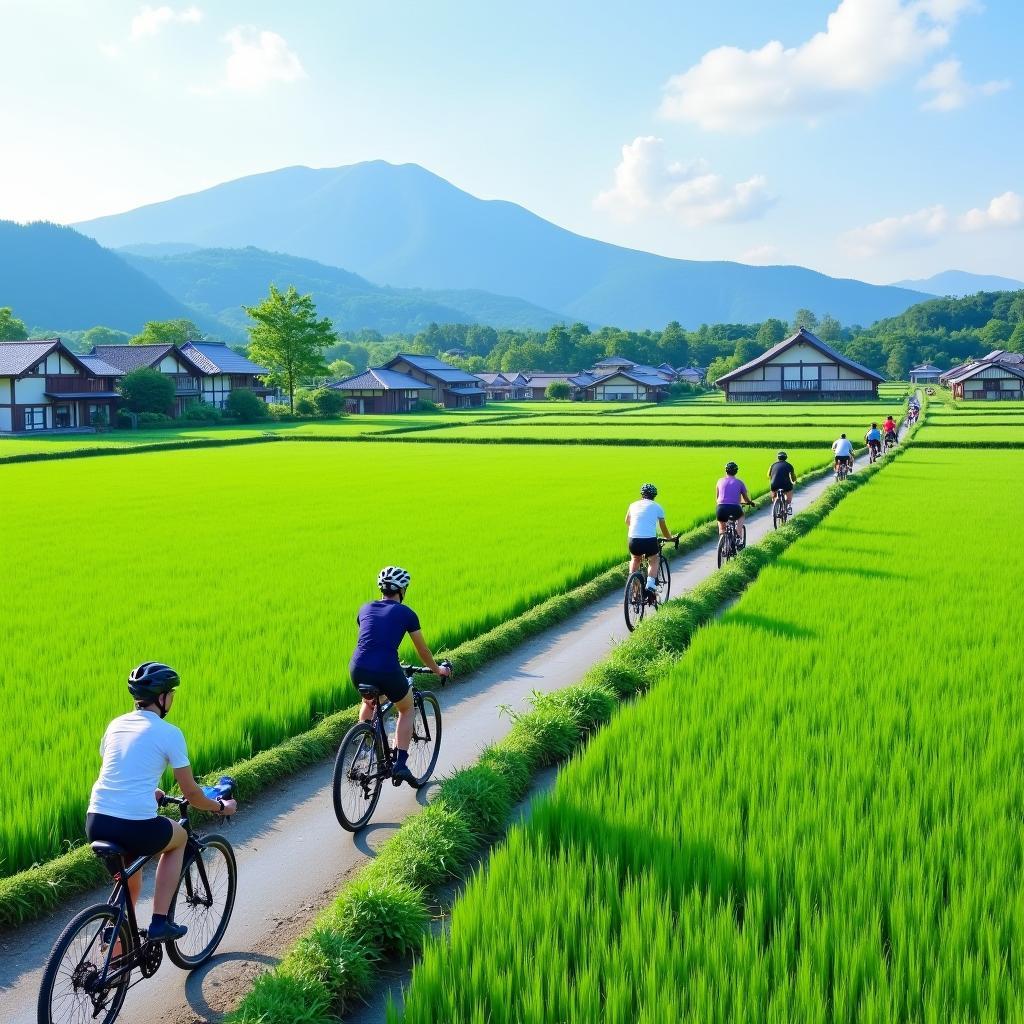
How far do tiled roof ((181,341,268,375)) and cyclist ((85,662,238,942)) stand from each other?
69713 mm

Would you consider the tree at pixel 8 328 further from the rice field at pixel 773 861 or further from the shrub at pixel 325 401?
the rice field at pixel 773 861

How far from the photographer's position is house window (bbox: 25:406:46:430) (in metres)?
54.4

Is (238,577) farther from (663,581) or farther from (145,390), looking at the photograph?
(145,390)

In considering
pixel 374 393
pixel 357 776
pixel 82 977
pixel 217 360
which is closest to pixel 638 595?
pixel 357 776

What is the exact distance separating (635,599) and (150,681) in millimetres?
8201

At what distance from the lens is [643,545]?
1181 centimetres

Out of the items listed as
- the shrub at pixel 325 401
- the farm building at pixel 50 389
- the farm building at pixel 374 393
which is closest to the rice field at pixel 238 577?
the farm building at pixel 50 389

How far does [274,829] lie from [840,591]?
341 inches

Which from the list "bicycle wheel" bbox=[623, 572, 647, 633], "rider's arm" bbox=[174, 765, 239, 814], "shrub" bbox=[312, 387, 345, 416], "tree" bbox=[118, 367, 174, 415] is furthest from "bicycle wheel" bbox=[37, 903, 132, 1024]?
"shrub" bbox=[312, 387, 345, 416]

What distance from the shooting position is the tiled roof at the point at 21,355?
52.5 metres

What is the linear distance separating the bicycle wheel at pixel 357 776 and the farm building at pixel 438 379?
88763 mm

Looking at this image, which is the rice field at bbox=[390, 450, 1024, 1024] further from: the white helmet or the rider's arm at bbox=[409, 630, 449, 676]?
the white helmet

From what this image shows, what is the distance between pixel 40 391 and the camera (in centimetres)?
5512

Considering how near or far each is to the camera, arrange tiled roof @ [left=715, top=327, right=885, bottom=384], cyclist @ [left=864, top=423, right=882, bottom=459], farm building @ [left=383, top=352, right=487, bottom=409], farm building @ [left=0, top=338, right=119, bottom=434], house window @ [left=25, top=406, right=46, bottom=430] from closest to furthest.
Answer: cyclist @ [left=864, top=423, right=882, bottom=459] < farm building @ [left=0, top=338, right=119, bottom=434] < house window @ [left=25, top=406, right=46, bottom=430] < tiled roof @ [left=715, top=327, right=885, bottom=384] < farm building @ [left=383, top=352, right=487, bottom=409]
